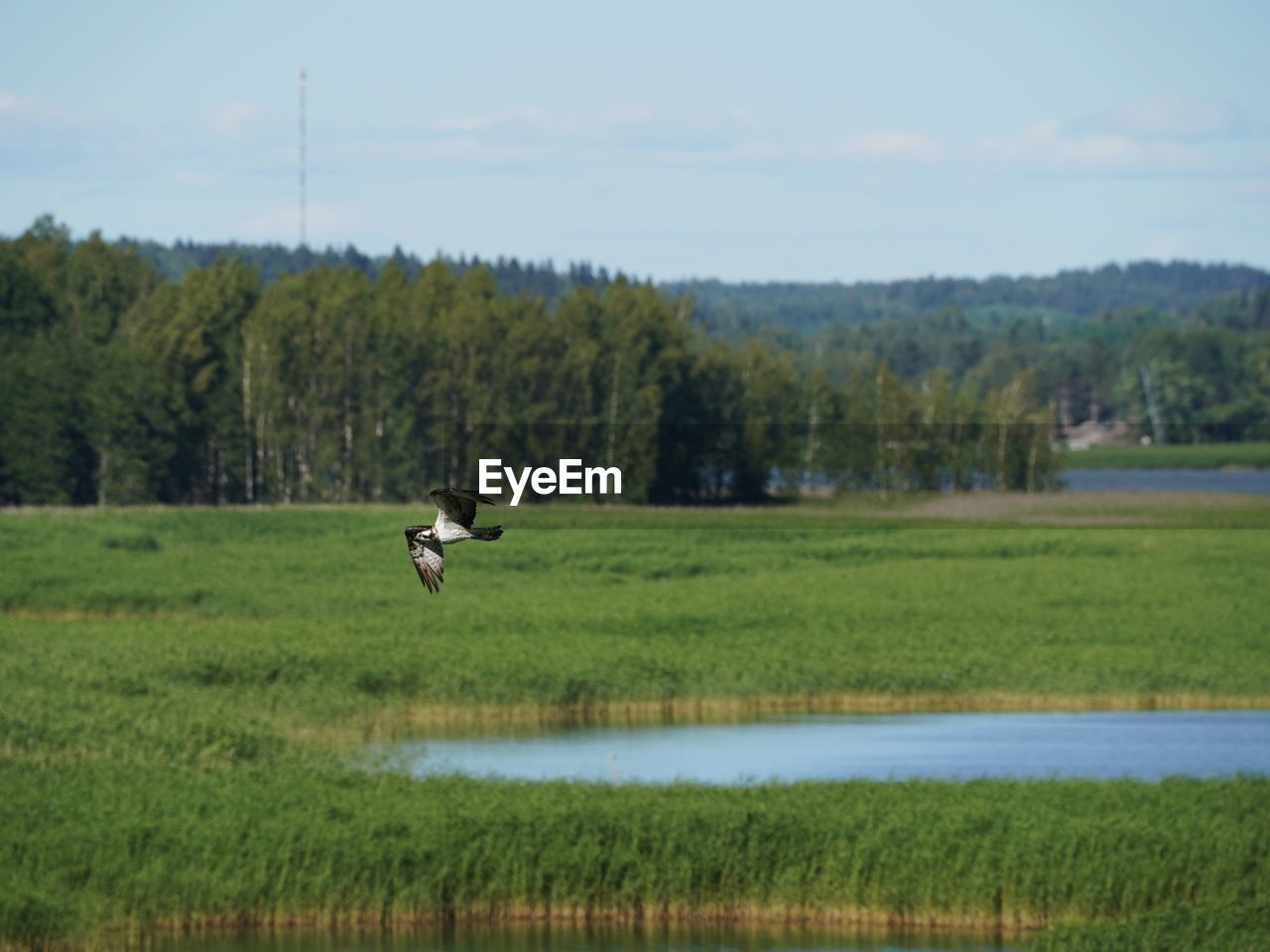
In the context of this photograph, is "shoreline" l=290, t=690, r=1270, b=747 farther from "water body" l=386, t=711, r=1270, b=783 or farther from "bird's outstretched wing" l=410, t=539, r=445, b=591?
"bird's outstretched wing" l=410, t=539, r=445, b=591

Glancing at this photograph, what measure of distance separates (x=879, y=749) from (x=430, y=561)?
28185 millimetres

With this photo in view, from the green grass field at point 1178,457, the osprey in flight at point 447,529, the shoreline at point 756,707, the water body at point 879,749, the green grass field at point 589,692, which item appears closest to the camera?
the osprey in flight at point 447,529

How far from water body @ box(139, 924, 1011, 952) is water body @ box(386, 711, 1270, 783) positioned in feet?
16.9

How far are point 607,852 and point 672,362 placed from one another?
2063 inches

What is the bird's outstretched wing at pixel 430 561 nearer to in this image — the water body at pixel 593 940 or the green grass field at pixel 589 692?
the green grass field at pixel 589 692

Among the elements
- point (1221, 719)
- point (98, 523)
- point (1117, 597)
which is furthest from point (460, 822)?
point (98, 523)

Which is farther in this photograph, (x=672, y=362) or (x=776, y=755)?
(x=672, y=362)

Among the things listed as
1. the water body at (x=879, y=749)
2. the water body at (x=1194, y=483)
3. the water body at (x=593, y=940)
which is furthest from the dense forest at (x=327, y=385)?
the water body at (x=593, y=940)

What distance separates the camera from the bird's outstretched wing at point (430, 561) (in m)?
6.15

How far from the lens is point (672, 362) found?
75625 millimetres

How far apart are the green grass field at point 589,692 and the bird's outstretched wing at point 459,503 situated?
3.79ft

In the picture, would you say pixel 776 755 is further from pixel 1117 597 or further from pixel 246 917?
pixel 1117 597

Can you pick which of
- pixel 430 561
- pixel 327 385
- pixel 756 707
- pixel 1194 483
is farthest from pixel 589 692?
pixel 327 385

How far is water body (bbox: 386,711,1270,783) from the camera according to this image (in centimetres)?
3075
